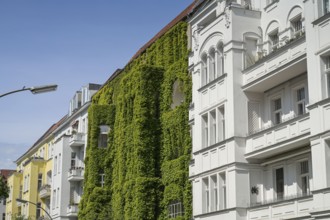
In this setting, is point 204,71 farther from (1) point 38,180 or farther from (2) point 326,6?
(1) point 38,180

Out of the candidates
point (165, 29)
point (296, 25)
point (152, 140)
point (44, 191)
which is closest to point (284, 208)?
point (296, 25)

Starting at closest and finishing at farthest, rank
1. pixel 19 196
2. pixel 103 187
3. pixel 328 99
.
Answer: pixel 328 99 < pixel 103 187 < pixel 19 196

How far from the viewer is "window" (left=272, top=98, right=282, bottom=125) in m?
28.7

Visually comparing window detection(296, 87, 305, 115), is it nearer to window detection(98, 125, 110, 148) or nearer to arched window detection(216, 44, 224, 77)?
arched window detection(216, 44, 224, 77)

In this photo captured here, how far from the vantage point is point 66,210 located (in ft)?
195

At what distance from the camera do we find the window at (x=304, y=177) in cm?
2648

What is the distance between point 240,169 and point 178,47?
1340 centimetres

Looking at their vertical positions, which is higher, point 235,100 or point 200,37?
point 200,37

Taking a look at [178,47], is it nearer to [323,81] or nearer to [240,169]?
[240,169]

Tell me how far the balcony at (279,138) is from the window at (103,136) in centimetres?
2264

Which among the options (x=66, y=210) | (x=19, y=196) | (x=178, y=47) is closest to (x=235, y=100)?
(x=178, y=47)

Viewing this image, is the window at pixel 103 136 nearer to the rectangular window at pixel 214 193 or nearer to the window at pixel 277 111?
the rectangular window at pixel 214 193

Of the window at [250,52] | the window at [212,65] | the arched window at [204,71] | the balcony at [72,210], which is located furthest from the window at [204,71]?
the balcony at [72,210]

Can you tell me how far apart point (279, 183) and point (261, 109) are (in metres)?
3.63
